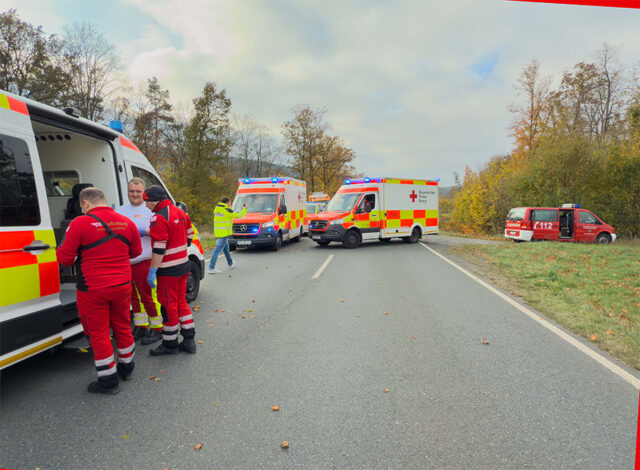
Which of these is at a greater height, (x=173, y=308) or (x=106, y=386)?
(x=173, y=308)

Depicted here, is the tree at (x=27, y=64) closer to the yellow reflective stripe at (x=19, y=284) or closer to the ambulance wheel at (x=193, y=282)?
the ambulance wheel at (x=193, y=282)

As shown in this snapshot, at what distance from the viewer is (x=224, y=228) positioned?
8.99 metres

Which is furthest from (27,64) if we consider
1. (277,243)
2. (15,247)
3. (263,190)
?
(15,247)

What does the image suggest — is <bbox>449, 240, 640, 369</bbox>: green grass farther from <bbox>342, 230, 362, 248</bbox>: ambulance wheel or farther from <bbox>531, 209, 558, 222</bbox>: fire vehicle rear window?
<bbox>342, 230, 362, 248</bbox>: ambulance wheel

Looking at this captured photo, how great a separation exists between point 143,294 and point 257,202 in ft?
32.9

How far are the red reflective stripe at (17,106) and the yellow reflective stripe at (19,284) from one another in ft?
4.33

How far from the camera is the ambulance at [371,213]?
46.8 feet

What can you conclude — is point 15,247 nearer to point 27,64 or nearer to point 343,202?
point 343,202

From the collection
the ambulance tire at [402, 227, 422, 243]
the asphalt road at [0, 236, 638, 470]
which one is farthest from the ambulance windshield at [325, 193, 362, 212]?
the asphalt road at [0, 236, 638, 470]

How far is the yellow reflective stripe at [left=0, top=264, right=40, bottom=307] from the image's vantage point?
2.71m

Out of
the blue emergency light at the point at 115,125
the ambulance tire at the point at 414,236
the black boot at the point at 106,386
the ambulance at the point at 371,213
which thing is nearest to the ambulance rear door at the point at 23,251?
the black boot at the point at 106,386

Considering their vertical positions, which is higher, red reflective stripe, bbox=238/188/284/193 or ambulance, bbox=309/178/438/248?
red reflective stripe, bbox=238/188/284/193

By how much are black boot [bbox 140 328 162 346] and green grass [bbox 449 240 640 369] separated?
519 centimetres

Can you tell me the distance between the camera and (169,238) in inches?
150
